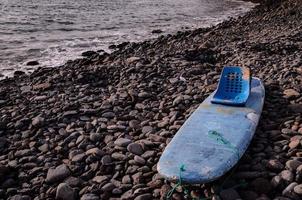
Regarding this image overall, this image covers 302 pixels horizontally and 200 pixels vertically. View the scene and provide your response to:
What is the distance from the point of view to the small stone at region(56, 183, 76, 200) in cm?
498

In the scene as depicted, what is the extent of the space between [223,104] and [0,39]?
15.4 metres

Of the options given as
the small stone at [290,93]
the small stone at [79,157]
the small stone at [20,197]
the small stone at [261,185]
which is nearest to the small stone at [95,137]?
the small stone at [79,157]

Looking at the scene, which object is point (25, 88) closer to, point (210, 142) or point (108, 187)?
point (108, 187)

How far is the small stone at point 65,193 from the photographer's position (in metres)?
4.98

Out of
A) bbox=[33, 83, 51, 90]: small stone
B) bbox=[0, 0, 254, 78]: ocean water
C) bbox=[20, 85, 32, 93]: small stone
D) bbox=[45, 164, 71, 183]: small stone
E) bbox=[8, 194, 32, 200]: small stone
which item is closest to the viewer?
bbox=[8, 194, 32, 200]: small stone

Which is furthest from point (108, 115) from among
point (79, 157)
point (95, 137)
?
point (79, 157)

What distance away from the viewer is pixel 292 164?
4.96m

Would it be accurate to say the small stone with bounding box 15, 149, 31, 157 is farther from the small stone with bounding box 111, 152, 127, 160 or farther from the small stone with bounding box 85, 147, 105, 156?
the small stone with bounding box 111, 152, 127, 160

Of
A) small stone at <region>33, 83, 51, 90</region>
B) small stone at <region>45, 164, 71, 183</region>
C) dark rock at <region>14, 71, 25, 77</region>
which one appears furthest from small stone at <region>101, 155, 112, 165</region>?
dark rock at <region>14, 71, 25, 77</region>

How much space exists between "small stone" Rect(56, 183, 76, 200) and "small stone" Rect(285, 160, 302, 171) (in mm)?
2675

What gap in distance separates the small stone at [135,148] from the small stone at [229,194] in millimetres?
1595

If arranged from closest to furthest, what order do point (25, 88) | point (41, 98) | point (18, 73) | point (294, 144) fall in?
point (294, 144) → point (41, 98) → point (25, 88) → point (18, 73)

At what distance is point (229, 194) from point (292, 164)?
992 millimetres

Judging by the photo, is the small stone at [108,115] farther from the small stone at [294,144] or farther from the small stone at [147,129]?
the small stone at [294,144]
